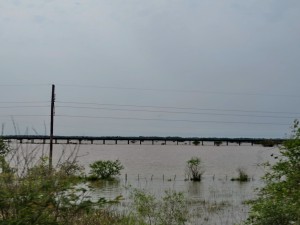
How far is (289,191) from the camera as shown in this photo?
9.24m

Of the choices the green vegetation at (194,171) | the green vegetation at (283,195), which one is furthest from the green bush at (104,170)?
the green vegetation at (283,195)

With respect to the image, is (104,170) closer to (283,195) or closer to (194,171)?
(194,171)

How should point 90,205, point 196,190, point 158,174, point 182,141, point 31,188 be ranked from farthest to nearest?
1. point 182,141
2. point 158,174
3. point 196,190
4. point 90,205
5. point 31,188

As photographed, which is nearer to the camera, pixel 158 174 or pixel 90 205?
pixel 90 205

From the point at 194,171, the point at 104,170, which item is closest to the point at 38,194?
the point at 104,170

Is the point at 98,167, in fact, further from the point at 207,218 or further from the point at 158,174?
the point at 207,218

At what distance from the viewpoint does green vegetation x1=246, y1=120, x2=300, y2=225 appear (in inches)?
301

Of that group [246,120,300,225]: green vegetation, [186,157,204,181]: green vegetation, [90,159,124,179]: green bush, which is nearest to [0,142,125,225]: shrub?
[246,120,300,225]: green vegetation

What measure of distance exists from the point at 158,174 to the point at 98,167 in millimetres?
6185

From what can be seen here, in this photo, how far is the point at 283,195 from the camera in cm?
910

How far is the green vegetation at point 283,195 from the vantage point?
7.64 metres

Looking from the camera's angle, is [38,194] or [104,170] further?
[104,170]

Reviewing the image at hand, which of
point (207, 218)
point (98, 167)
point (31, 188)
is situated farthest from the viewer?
point (98, 167)

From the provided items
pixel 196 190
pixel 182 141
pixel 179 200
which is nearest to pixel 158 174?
pixel 196 190
